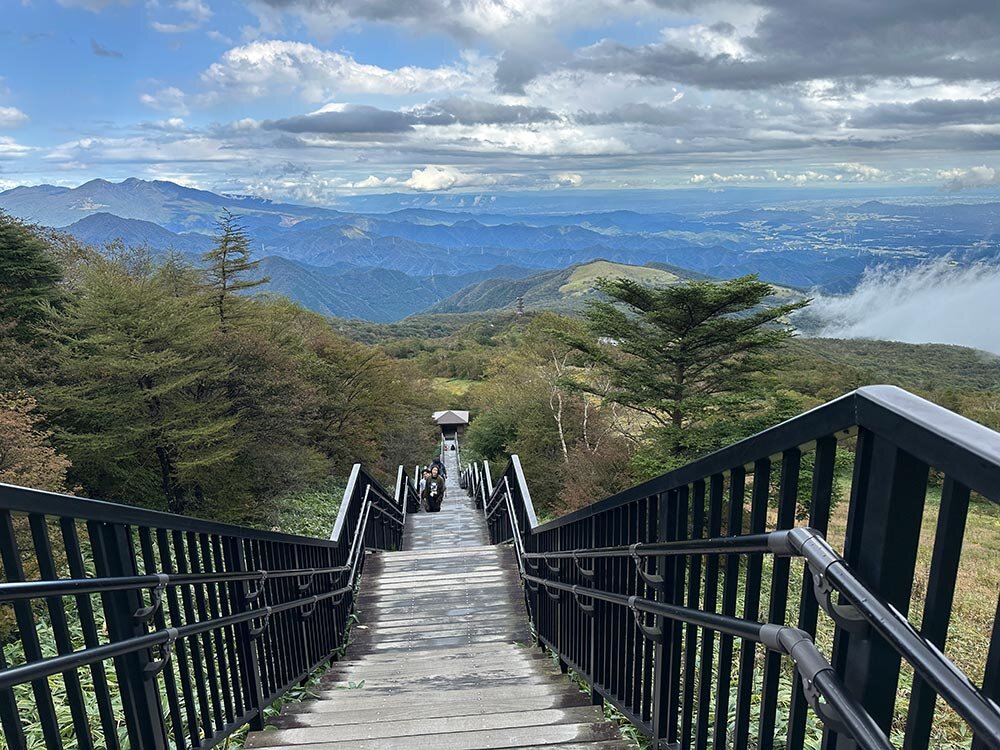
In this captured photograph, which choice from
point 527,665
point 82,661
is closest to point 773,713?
point 82,661

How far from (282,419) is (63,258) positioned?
1249cm

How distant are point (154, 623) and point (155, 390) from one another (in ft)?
42.3

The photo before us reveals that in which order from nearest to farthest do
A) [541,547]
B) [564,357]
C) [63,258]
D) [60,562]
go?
[541,547], [60,562], [63,258], [564,357]

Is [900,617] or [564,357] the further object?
[564,357]

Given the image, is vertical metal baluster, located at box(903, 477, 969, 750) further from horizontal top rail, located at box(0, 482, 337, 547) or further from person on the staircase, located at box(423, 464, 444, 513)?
person on the staircase, located at box(423, 464, 444, 513)

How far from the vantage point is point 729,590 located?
201cm

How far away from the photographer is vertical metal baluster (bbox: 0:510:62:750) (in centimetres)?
169

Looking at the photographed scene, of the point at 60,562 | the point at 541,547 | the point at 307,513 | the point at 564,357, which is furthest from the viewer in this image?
the point at 564,357

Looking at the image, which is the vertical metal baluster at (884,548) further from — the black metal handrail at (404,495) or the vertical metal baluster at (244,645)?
the black metal handrail at (404,495)

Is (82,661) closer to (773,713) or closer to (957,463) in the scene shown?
(773,713)

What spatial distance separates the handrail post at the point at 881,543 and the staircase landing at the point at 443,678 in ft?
6.88

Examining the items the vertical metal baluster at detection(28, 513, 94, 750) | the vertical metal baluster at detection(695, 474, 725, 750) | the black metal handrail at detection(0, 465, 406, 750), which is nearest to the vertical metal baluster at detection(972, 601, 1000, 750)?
the vertical metal baluster at detection(695, 474, 725, 750)

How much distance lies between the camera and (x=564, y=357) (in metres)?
30.7

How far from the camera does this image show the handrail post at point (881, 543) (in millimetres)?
1147
